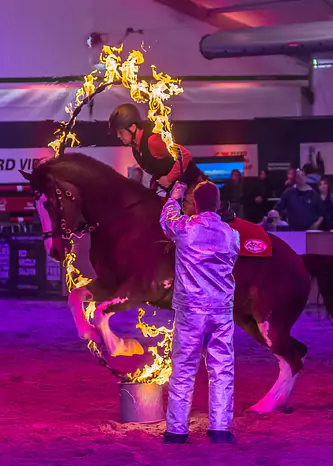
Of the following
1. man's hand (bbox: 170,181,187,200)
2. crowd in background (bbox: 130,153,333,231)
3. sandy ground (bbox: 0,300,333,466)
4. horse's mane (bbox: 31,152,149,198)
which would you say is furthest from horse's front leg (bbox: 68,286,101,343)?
crowd in background (bbox: 130,153,333,231)

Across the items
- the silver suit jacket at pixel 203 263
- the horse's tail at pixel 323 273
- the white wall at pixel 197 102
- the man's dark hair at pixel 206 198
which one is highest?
the white wall at pixel 197 102

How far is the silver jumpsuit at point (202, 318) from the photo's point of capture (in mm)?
5746

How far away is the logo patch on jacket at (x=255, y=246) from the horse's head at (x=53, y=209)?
1.43 m

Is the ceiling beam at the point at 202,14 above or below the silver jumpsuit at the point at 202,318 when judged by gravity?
above

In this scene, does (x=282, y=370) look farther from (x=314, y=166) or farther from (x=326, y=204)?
(x=314, y=166)

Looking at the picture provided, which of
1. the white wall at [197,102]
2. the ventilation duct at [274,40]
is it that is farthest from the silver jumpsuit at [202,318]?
the white wall at [197,102]

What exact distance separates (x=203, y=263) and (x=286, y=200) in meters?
9.24

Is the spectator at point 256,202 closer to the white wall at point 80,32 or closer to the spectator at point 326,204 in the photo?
the spectator at point 326,204

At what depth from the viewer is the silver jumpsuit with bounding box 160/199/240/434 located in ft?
18.9

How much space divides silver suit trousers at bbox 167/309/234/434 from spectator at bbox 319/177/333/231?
945cm

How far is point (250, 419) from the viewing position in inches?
266

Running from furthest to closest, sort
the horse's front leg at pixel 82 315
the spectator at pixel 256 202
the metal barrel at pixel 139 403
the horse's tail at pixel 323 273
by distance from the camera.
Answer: the spectator at pixel 256 202 → the horse's tail at pixel 323 273 → the horse's front leg at pixel 82 315 → the metal barrel at pixel 139 403

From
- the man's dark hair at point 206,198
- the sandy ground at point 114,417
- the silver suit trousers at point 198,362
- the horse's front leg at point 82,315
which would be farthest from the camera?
the horse's front leg at point 82,315

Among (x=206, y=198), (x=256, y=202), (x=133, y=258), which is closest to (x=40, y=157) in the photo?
(x=256, y=202)
